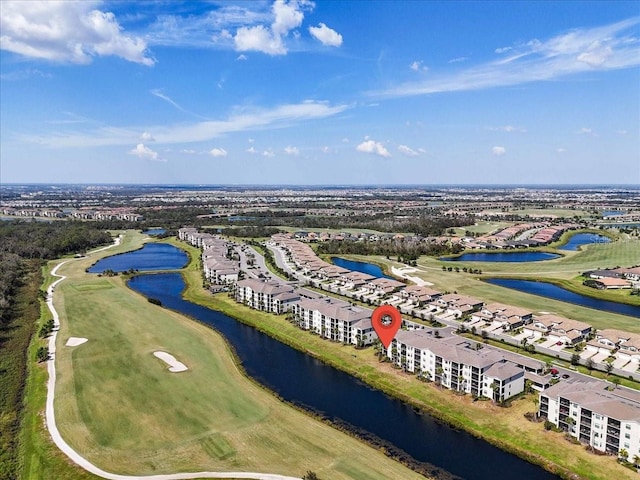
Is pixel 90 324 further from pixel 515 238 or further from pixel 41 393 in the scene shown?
pixel 515 238

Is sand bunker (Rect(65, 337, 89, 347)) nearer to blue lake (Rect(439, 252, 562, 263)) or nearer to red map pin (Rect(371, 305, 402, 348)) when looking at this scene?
red map pin (Rect(371, 305, 402, 348))

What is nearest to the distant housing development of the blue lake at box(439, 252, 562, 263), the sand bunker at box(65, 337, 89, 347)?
the sand bunker at box(65, 337, 89, 347)

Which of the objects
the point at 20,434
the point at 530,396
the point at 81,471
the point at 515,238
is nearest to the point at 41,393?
the point at 20,434

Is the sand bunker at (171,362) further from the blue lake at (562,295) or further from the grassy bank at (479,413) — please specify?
the blue lake at (562,295)

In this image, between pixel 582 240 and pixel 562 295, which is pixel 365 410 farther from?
pixel 582 240

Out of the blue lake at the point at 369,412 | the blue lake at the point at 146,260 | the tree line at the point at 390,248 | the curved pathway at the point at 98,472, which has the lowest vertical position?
the blue lake at the point at 369,412

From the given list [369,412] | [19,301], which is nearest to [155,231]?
[19,301]

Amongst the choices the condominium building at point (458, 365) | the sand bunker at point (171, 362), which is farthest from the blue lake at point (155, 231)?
the condominium building at point (458, 365)

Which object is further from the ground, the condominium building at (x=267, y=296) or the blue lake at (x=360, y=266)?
the condominium building at (x=267, y=296)
